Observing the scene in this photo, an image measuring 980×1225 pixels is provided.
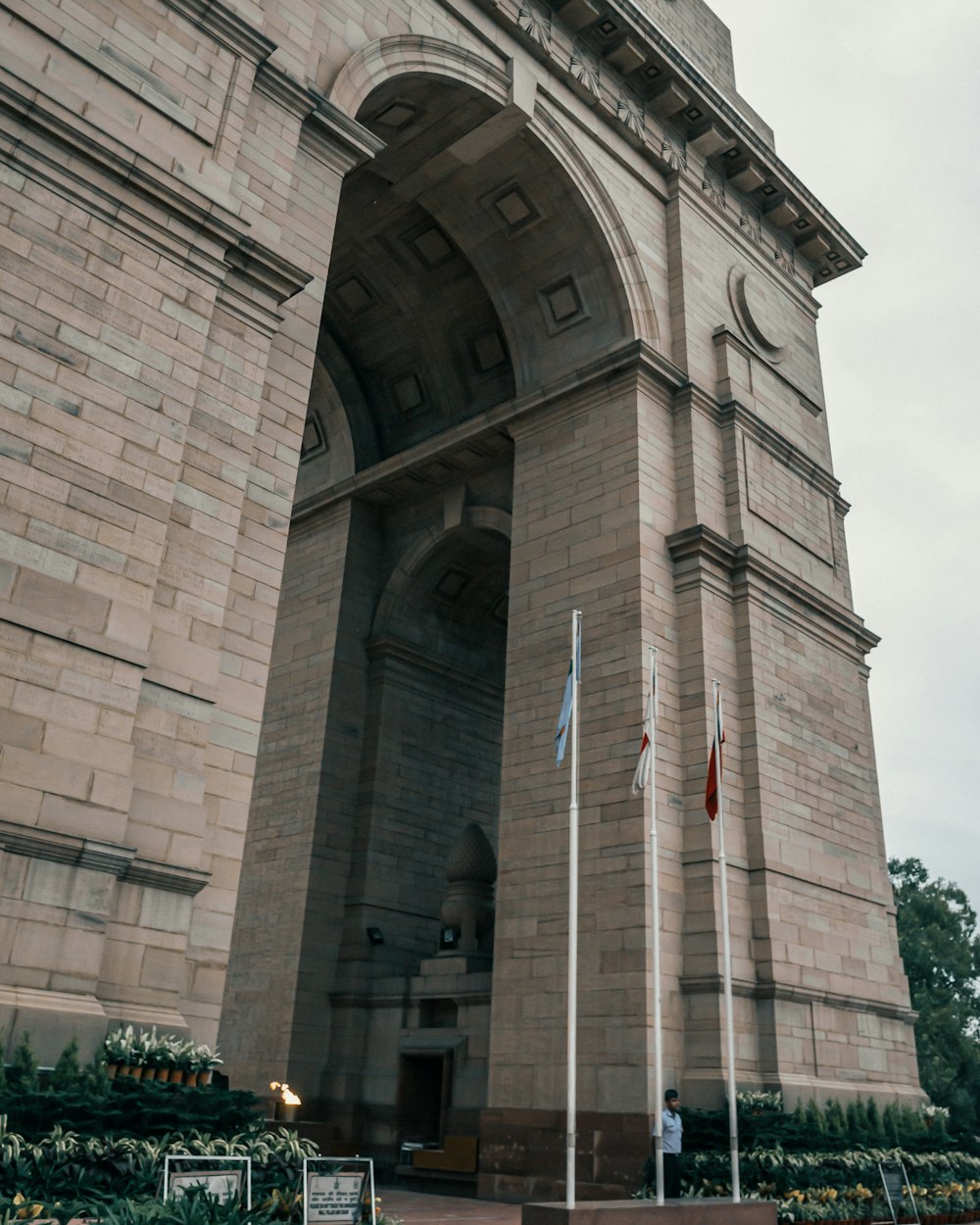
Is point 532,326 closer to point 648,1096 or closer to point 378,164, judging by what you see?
point 378,164

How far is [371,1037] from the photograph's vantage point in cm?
2131

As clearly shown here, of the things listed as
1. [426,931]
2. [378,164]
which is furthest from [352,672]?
[378,164]

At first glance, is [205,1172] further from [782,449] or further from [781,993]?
[782,449]

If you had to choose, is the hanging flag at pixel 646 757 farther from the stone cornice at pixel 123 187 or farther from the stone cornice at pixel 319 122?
the stone cornice at pixel 319 122

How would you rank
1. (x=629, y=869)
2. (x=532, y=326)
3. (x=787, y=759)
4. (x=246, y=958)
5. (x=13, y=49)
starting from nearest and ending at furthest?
(x=13, y=49) → (x=629, y=869) → (x=787, y=759) → (x=246, y=958) → (x=532, y=326)

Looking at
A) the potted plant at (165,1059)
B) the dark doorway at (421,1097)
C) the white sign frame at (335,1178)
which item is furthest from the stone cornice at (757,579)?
the potted plant at (165,1059)

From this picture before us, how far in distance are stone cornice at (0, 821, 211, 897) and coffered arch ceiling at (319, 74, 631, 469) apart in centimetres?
1490

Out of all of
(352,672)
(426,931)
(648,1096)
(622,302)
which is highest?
(622,302)

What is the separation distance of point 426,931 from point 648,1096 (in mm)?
8385

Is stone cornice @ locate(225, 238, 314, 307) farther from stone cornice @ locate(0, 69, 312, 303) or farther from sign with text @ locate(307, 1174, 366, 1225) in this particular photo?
sign with text @ locate(307, 1174, 366, 1225)

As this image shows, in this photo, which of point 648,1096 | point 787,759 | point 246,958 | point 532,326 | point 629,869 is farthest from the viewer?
point 532,326

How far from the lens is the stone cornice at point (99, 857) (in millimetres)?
9695

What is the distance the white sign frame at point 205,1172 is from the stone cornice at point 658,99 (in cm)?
2044

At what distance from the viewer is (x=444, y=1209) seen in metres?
15.7
